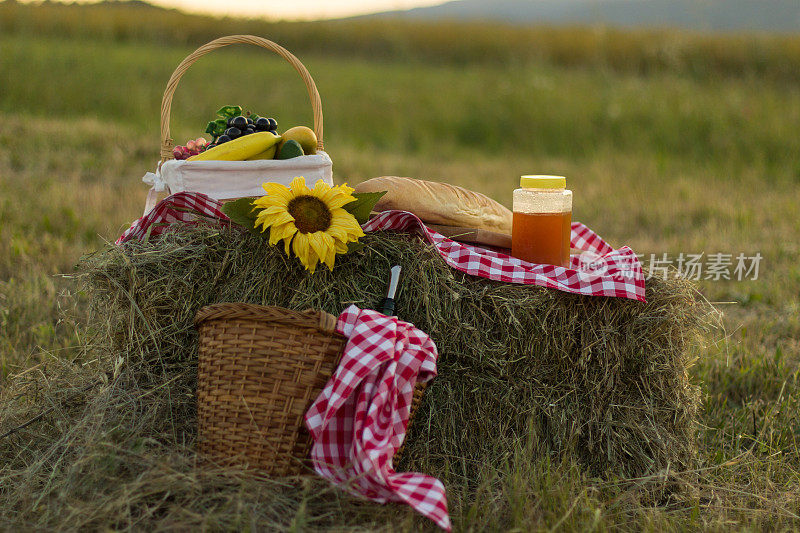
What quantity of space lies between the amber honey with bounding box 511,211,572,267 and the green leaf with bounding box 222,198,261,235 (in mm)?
1000

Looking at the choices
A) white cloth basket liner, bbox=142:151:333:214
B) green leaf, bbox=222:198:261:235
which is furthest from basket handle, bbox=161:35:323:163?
green leaf, bbox=222:198:261:235

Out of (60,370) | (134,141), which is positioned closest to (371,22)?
(134,141)

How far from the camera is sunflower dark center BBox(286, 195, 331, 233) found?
2.44 meters

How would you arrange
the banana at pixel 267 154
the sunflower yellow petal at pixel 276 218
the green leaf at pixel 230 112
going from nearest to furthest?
the sunflower yellow petal at pixel 276 218, the banana at pixel 267 154, the green leaf at pixel 230 112

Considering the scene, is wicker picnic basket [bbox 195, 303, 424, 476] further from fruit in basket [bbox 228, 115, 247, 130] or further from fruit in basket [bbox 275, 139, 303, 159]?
fruit in basket [bbox 228, 115, 247, 130]

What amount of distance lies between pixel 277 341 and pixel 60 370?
1.37 meters

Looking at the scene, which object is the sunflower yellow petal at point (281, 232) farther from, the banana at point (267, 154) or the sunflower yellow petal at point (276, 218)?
the banana at point (267, 154)

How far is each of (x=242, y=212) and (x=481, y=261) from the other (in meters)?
0.88

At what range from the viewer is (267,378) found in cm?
222

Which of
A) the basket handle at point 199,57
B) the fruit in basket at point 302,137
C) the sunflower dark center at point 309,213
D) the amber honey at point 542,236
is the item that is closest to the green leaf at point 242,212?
the sunflower dark center at point 309,213

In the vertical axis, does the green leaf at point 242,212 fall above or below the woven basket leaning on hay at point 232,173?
below

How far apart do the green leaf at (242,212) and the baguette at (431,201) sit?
0.51 meters

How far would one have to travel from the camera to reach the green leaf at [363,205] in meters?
2.58

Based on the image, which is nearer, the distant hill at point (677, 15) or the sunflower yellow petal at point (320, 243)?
the sunflower yellow petal at point (320, 243)
